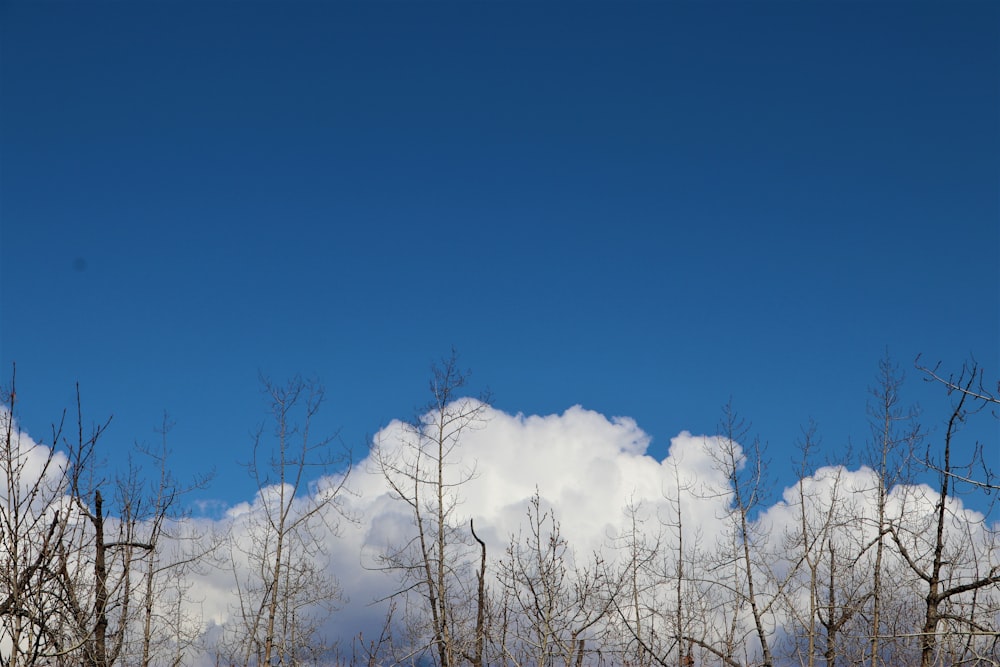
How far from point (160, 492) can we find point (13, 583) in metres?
18.4

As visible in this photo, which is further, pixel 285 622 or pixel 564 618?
pixel 285 622

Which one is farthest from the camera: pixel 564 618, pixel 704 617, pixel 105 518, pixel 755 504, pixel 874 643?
pixel 755 504

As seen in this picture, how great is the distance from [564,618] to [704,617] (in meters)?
7.72

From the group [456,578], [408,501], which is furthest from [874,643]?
[408,501]

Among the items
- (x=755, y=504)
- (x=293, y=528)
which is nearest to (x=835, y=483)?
(x=755, y=504)

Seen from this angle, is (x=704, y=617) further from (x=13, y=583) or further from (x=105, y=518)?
(x=13, y=583)

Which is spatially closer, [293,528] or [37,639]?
[37,639]

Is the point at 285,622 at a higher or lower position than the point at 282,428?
lower

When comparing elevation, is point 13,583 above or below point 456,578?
below

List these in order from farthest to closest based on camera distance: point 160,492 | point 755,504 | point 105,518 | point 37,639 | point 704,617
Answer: point 755,504 < point 160,492 < point 704,617 < point 105,518 < point 37,639

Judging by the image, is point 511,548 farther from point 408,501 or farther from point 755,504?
point 755,504

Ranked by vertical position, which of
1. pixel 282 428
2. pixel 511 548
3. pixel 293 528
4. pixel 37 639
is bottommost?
pixel 37 639

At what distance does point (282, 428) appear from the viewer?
82.9 ft

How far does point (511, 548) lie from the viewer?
1524cm
